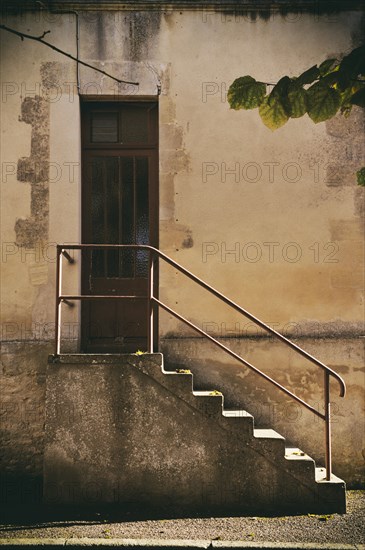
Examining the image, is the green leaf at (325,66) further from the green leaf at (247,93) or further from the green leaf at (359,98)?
the green leaf at (247,93)

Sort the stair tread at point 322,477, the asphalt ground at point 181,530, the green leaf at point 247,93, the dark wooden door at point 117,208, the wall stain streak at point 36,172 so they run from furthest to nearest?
the dark wooden door at point 117,208 → the wall stain streak at point 36,172 → the stair tread at point 322,477 → the asphalt ground at point 181,530 → the green leaf at point 247,93

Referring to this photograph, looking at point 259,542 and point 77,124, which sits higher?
point 77,124

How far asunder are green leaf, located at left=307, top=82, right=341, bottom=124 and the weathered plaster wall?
4.48 meters

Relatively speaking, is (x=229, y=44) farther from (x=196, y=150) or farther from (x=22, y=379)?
(x=22, y=379)

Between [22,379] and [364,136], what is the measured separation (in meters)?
4.99

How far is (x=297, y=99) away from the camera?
2.20m

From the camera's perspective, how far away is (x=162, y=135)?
6715 millimetres

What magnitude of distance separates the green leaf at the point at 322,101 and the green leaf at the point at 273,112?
0.35 feet

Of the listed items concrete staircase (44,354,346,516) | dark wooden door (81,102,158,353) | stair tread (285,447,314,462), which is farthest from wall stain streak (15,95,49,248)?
stair tread (285,447,314,462)

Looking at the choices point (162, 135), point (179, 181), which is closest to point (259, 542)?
point (179, 181)

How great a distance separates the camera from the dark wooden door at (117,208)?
22.3 ft

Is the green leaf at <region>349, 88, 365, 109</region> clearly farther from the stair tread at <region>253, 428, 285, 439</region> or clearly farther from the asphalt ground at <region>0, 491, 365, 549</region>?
the stair tread at <region>253, 428, 285, 439</region>

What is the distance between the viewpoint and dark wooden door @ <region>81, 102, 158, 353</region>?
681 centimetres

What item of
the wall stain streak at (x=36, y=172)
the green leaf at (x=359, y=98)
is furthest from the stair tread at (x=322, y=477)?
the green leaf at (x=359, y=98)
